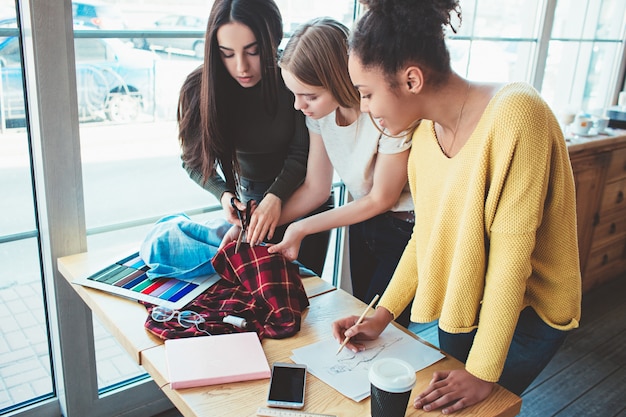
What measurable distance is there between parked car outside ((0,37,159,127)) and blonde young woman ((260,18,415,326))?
0.56m

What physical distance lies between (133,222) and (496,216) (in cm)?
128

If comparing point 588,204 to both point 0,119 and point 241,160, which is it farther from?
point 0,119

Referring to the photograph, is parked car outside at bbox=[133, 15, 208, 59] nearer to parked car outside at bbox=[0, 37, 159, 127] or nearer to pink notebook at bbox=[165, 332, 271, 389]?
Answer: parked car outside at bbox=[0, 37, 159, 127]

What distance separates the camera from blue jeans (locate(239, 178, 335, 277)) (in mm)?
1807

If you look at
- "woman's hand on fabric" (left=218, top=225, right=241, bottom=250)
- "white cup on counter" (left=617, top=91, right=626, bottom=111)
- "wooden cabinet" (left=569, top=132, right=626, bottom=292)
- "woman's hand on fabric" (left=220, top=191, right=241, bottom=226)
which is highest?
"white cup on counter" (left=617, top=91, right=626, bottom=111)

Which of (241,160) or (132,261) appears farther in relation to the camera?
(241,160)

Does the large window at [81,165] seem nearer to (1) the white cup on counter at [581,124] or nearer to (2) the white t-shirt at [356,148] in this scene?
(2) the white t-shirt at [356,148]

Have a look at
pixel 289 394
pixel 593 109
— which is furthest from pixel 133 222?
pixel 593 109

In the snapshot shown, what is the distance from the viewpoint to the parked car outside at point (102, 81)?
157cm

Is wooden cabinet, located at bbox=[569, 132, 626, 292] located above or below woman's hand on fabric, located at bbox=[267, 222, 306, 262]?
below

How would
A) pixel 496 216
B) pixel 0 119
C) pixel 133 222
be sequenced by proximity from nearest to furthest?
1. pixel 496 216
2. pixel 0 119
3. pixel 133 222

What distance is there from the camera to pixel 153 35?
1.74 m

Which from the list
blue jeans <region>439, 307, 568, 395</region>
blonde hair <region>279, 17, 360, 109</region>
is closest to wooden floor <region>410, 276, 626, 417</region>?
blue jeans <region>439, 307, 568, 395</region>

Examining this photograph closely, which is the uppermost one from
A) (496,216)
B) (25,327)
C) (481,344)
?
(496,216)
